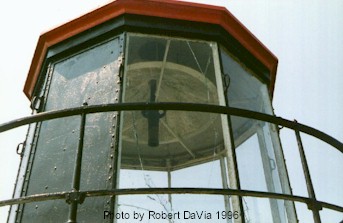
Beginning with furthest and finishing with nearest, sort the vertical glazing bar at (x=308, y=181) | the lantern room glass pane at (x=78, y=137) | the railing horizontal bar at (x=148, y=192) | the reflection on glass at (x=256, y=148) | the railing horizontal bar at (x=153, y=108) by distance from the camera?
the reflection on glass at (x=256, y=148) < the lantern room glass pane at (x=78, y=137) < the railing horizontal bar at (x=153, y=108) < the vertical glazing bar at (x=308, y=181) < the railing horizontal bar at (x=148, y=192)

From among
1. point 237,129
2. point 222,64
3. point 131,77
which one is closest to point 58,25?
point 131,77

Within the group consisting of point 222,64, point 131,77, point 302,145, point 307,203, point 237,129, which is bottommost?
point 307,203

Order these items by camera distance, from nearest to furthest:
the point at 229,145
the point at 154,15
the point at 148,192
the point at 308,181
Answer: the point at 148,192, the point at 308,181, the point at 229,145, the point at 154,15

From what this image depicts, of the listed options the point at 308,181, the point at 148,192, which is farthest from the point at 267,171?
the point at 148,192

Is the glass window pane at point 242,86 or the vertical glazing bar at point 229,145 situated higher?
the glass window pane at point 242,86

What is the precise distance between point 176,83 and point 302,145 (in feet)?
8.05

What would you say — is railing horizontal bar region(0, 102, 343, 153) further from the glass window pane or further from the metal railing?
the glass window pane

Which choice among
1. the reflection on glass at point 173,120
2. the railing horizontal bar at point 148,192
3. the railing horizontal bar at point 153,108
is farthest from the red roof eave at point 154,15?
the railing horizontal bar at point 148,192

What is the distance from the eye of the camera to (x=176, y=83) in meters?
4.66

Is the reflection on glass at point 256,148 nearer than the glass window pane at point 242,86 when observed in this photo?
Yes

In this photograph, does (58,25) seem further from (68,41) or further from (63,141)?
(63,141)

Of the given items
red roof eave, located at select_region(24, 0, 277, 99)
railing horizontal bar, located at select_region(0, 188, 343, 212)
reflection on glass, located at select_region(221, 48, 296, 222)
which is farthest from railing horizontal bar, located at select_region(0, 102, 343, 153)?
red roof eave, located at select_region(24, 0, 277, 99)

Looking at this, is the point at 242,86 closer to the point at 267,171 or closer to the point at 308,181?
the point at 267,171

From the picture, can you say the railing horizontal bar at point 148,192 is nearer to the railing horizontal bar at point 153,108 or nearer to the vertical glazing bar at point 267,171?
the railing horizontal bar at point 153,108
